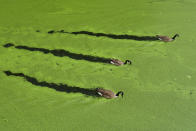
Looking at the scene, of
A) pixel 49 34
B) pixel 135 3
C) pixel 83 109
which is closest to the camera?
pixel 83 109

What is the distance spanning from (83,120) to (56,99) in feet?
1.24

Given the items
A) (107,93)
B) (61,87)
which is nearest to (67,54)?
(61,87)

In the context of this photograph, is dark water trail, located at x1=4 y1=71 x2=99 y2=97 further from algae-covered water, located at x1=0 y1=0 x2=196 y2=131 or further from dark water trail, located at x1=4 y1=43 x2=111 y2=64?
dark water trail, located at x1=4 y1=43 x2=111 y2=64

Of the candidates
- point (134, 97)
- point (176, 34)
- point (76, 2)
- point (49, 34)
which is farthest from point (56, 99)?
point (76, 2)

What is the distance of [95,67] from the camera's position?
2.67 m

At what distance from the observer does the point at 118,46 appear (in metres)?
3.05

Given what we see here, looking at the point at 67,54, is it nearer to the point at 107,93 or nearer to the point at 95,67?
the point at 95,67

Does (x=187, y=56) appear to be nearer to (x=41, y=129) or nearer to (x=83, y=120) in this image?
(x=83, y=120)

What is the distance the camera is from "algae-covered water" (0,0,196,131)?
2.05 m

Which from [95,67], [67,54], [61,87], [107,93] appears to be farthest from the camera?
[67,54]

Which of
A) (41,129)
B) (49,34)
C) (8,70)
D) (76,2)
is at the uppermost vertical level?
(76,2)

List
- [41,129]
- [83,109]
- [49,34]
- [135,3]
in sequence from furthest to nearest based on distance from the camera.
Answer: [135,3] → [49,34] → [83,109] → [41,129]

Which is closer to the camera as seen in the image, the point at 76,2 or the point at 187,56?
the point at 187,56

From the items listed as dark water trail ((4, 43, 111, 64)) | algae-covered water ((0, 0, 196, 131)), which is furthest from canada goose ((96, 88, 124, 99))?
dark water trail ((4, 43, 111, 64))
